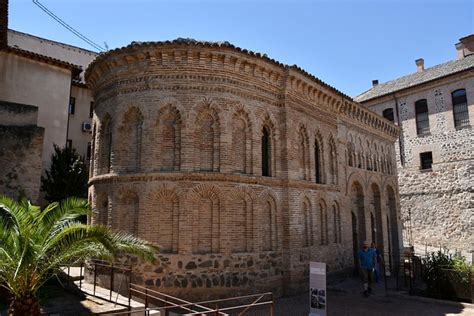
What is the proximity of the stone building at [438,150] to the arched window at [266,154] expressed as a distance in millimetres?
19212

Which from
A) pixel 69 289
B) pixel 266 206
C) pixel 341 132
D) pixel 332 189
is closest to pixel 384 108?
pixel 341 132

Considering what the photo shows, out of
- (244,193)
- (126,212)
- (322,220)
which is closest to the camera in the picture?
(126,212)

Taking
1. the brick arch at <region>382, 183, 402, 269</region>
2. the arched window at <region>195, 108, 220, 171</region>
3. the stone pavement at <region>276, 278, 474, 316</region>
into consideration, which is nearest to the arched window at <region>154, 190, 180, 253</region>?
the arched window at <region>195, 108, 220, 171</region>

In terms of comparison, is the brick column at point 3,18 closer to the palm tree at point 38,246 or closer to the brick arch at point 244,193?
the palm tree at point 38,246

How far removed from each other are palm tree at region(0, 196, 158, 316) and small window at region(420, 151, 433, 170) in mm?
25893

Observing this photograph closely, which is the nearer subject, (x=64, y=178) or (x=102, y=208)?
(x=102, y=208)

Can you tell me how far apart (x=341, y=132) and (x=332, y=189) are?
9.99ft

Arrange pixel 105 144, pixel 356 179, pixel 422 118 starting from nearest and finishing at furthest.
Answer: pixel 105 144 → pixel 356 179 → pixel 422 118

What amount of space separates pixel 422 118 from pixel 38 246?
28464 mm

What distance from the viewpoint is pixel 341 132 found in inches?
672

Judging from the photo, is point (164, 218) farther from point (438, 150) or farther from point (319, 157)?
point (438, 150)

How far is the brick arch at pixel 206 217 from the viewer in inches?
438

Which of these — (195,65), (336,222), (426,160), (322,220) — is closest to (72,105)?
(195,65)

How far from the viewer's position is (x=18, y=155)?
1270 cm
